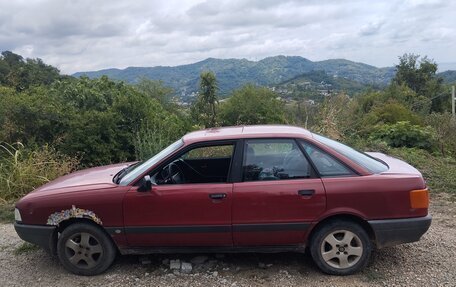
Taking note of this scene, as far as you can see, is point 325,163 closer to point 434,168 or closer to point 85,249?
point 85,249

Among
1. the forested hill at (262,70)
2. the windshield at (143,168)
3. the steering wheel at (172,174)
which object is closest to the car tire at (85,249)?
the windshield at (143,168)

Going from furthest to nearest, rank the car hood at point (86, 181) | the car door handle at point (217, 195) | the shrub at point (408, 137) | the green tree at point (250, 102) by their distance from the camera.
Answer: the green tree at point (250, 102), the shrub at point (408, 137), the car hood at point (86, 181), the car door handle at point (217, 195)

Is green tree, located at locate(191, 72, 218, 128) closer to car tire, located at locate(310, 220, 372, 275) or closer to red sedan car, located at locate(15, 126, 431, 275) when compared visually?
red sedan car, located at locate(15, 126, 431, 275)

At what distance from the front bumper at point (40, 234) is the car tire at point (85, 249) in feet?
0.40

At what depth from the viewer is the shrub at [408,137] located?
1124 cm

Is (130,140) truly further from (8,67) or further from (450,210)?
(8,67)

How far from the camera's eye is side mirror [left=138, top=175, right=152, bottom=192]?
421 centimetres

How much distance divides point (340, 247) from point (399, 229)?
1.94 ft

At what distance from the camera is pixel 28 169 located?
7980 millimetres

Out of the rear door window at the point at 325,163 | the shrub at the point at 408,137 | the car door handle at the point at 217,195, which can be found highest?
the rear door window at the point at 325,163

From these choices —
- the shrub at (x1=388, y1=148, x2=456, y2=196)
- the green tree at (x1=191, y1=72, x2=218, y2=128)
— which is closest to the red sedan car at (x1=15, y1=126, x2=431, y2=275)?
the shrub at (x1=388, y1=148, x2=456, y2=196)

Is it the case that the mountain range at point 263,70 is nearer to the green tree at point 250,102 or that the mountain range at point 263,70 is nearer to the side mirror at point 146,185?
the green tree at point 250,102

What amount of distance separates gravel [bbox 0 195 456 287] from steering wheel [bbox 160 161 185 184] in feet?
2.99

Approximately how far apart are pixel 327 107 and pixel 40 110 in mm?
7314
